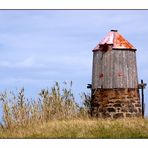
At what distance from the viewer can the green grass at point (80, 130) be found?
12578 mm

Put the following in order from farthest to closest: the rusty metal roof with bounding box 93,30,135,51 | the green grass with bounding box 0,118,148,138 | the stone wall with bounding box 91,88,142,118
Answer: the rusty metal roof with bounding box 93,30,135,51 → the stone wall with bounding box 91,88,142,118 → the green grass with bounding box 0,118,148,138

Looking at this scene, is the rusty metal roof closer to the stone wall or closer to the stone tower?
the stone tower

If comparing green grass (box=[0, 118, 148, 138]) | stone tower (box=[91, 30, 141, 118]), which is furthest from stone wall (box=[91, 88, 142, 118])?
green grass (box=[0, 118, 148, 138])

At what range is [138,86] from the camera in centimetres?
1695

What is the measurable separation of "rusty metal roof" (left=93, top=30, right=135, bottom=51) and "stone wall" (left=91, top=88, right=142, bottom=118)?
1.46 m

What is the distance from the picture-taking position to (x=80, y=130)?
42.7 ft

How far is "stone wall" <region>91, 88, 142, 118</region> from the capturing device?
16.4 meters

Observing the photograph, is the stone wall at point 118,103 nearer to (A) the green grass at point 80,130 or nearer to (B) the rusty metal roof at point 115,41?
(B) the rusty metal roof at point 115,41

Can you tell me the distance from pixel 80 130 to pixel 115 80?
3.89m

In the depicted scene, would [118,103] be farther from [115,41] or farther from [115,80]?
[115,41]

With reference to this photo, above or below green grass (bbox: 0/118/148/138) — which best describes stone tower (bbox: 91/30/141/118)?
above

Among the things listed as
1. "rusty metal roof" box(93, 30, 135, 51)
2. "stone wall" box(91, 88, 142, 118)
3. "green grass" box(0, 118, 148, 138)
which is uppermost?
"rusty metal roof" box(93, 30, 135, 51)

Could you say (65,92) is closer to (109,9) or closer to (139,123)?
(139,123)

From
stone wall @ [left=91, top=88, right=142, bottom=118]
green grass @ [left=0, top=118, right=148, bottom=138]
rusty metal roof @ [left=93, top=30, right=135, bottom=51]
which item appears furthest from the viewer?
rusty metal roof @ [left=93, top=30, right=135, bottom=51]
